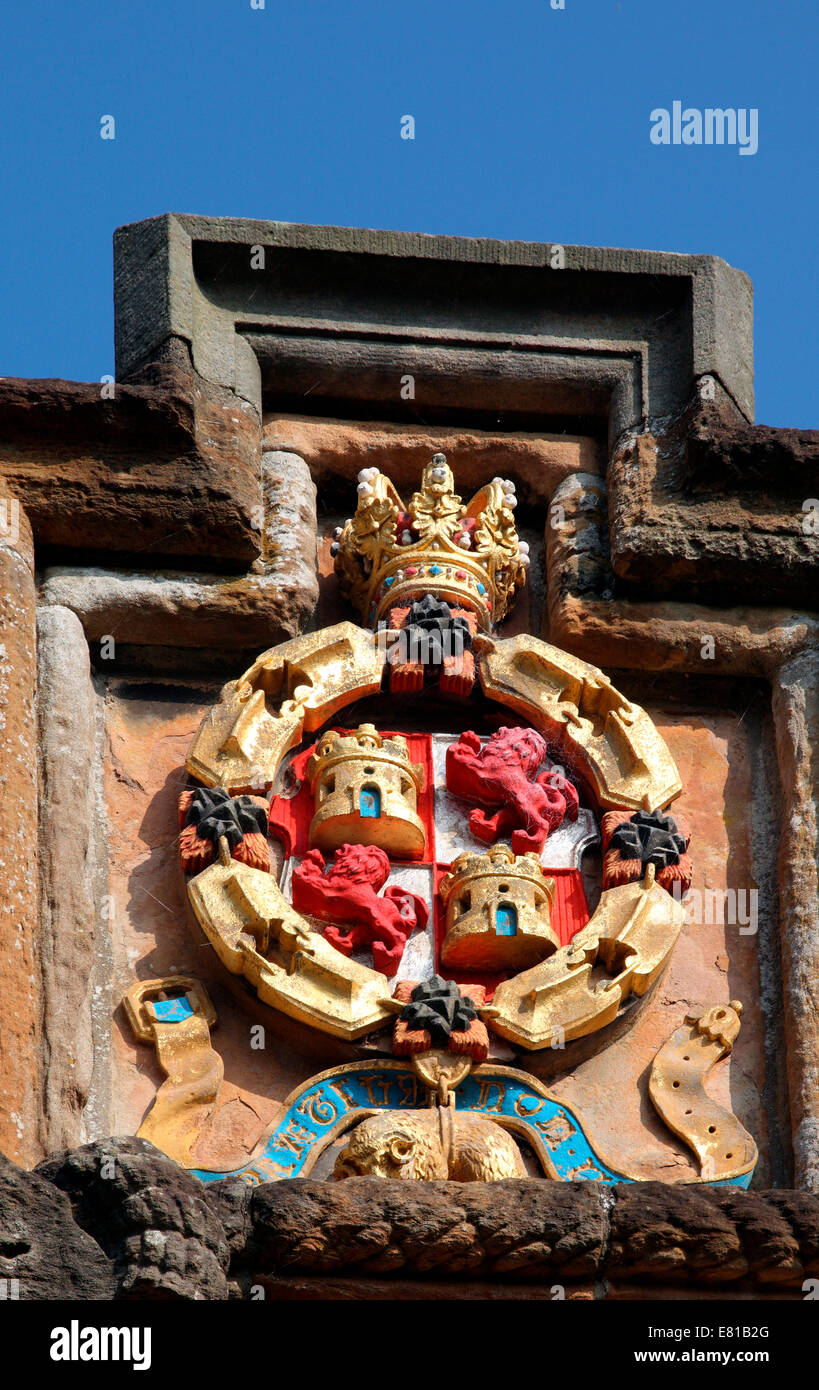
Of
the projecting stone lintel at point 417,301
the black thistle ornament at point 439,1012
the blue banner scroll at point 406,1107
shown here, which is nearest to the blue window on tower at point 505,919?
the black thistle ornament at point 439,1012

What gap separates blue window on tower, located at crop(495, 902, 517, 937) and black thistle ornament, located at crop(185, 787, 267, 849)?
29.9 inches

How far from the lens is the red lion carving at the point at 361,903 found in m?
6.95

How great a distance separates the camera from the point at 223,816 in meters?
7.14

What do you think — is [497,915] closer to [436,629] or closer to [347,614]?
[436,629]

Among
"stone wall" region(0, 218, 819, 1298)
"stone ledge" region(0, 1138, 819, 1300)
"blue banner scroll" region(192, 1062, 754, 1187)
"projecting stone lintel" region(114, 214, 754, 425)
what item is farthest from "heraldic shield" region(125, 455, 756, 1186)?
"projecting stone lintel" region(114, 214, 754, 425)

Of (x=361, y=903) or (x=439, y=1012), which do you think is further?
(x=361, y=903)

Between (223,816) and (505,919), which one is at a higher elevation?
(223,816)

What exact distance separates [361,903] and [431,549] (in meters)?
1.48

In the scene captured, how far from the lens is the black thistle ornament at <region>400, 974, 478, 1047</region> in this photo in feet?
21.7

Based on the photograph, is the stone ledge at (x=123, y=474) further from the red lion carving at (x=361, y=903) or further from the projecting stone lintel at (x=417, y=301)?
the red lion carving at (x=361, y=903)

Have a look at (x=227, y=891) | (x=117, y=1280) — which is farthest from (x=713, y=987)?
(x=117, y=1280)

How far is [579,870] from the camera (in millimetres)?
7309

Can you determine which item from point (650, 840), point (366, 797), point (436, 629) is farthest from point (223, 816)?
point (650, 840)
